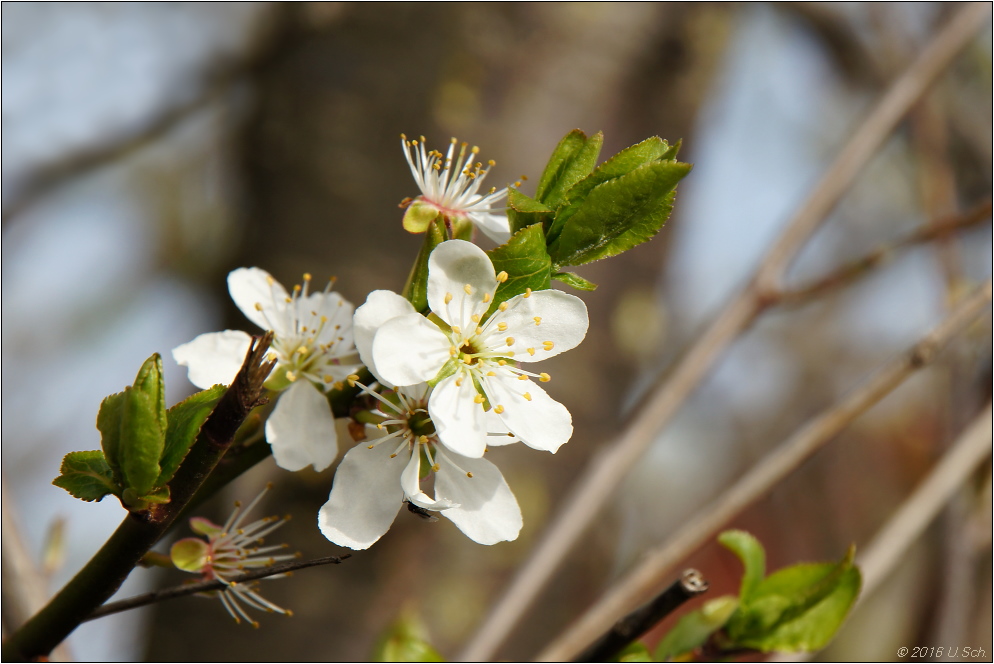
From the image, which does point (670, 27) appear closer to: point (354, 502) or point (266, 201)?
point (266, 201)

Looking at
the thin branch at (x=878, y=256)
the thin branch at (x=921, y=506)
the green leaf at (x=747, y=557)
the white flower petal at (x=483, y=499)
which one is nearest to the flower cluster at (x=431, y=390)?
the white flower petal at (x=483, y=499)

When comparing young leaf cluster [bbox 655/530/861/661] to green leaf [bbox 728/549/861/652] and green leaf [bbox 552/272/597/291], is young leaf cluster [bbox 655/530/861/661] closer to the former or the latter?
green leaf [bbox 728/549/861/652]

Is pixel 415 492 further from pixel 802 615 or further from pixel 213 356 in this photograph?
pixel 802 615

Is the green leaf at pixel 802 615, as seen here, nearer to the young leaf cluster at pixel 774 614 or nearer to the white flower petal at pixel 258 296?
the young leaf cluster at pixel 774 614

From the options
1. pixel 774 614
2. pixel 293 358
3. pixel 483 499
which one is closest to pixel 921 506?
pixel 774 614

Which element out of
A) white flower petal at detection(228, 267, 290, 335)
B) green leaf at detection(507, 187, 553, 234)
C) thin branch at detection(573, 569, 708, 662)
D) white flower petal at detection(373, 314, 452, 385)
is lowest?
thin branch at detection(573, 569, 708, 662)

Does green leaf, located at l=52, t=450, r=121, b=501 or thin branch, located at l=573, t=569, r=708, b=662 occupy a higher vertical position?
green leaf, located at l=52, t=450, r=121, b=501

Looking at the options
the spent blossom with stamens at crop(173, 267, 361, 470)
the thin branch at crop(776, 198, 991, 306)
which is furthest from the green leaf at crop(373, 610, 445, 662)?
the thin branch at crop(776, 198, 991, 306)
